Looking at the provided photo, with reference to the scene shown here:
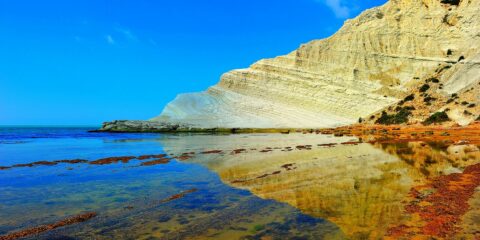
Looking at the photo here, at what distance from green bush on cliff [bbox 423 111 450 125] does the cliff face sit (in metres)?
14.0

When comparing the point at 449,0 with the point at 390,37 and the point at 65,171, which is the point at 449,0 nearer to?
the point at 390,37

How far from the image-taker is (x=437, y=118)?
3494 centimetres

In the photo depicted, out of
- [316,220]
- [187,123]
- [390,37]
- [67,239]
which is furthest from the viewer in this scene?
[390,37]

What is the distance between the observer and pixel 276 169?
1170 centimetres

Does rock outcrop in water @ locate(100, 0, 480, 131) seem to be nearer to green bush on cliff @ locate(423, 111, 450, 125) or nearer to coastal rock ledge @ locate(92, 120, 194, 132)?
coastal rock ledge @ locate(92, 120, 194, 132)

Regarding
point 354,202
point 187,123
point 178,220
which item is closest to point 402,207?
point 354,202

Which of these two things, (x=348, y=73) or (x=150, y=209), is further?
(x=348, y=73)

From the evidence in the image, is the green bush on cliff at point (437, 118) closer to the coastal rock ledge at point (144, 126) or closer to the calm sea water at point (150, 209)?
the coastal rock ledge at point (144, 126)

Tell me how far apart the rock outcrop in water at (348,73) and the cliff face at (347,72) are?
0.46 feet

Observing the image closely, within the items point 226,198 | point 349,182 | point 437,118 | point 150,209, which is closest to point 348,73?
point 437,118

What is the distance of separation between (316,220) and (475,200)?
10.0ft

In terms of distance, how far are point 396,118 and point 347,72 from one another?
661 inches

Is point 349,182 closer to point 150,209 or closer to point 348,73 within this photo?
point 150,209

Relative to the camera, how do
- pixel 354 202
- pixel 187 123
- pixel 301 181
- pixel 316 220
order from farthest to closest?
pixel 187 123 < pixel 301 181 < pixel 354 202 < pixel 316 220
